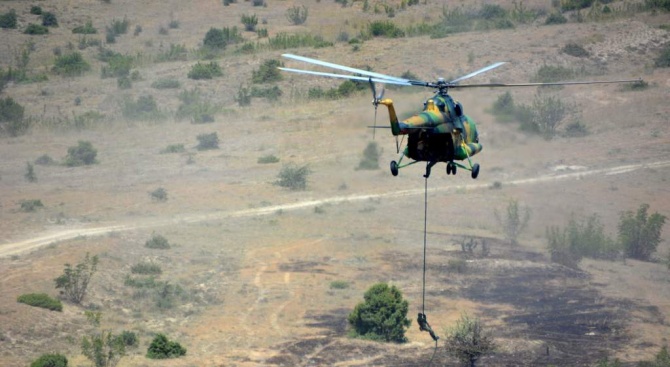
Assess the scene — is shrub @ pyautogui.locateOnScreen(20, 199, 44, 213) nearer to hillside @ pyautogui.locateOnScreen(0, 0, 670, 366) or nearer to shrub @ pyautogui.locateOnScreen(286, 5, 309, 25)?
hillside @ pyautogui.locateOnScreen(0, 0, 670, 366)

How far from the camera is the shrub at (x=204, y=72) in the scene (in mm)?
87938

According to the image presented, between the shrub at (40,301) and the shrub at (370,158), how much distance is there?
1102 inches

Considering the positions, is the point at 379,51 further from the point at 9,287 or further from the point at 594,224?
the point at 9,287

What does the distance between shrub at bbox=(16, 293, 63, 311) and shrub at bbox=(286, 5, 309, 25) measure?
61.8 meters

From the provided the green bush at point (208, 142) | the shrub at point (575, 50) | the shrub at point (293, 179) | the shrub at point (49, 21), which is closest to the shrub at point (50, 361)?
the shrub at point (293, 179)

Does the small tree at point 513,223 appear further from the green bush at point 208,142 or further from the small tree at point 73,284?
the green bush at point 208,142

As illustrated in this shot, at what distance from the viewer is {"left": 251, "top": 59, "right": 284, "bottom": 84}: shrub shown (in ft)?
282

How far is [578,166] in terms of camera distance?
69.9m

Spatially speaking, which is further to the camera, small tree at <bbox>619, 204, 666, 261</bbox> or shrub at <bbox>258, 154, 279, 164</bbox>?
shrub at <bbox>258, 154, 279, 164</bbox>

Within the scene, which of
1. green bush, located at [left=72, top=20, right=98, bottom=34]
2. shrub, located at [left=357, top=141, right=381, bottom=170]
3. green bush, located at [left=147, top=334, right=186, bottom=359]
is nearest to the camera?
green bush, located at [left=147, top=334, right=186, bottom=359]

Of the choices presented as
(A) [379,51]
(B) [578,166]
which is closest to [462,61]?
(A) [379,51]

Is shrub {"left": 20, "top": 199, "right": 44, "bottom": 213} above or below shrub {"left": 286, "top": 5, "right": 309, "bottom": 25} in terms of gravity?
below

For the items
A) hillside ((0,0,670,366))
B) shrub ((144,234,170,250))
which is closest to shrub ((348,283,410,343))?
hillside ((0,0,670,366))

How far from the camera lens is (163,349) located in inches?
1639
